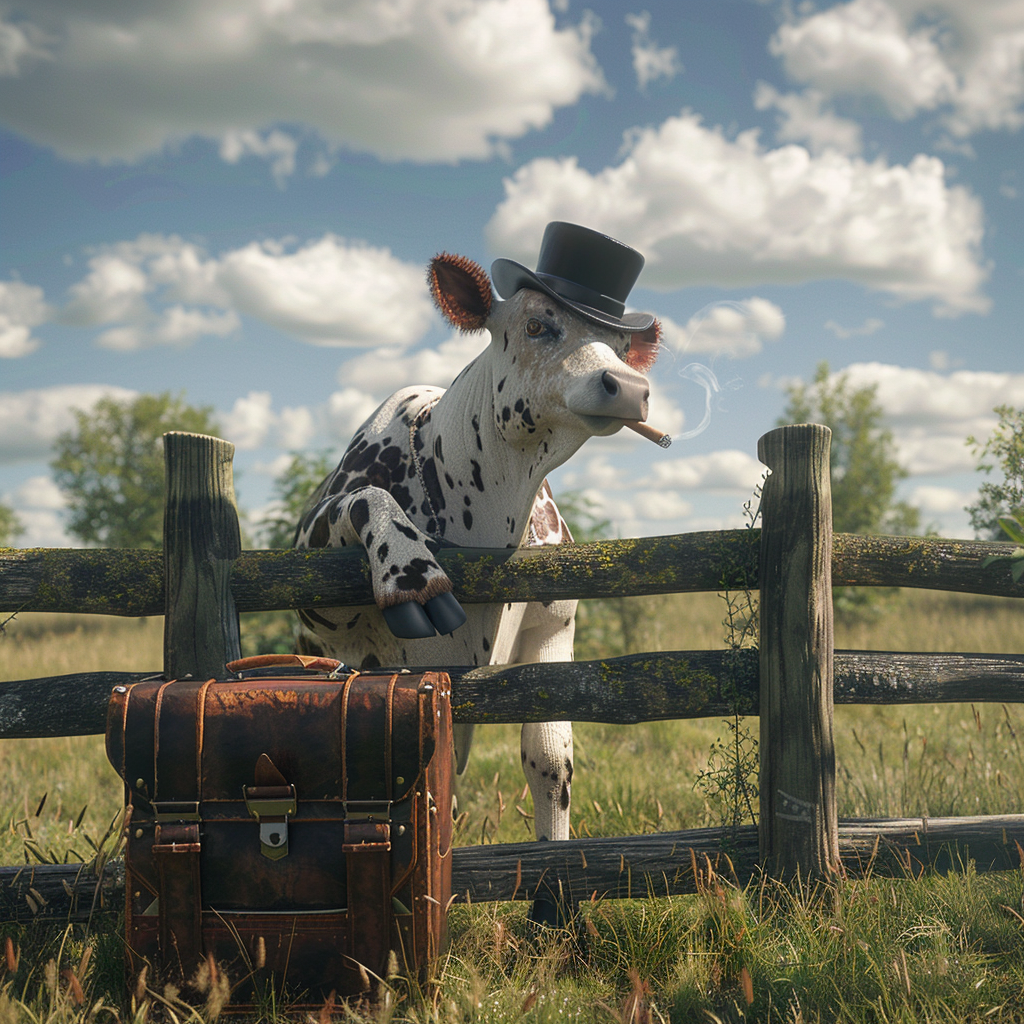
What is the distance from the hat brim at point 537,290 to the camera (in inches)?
131

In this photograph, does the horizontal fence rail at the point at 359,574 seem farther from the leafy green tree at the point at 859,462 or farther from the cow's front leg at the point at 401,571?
the leafy green tree at the point at 859,462

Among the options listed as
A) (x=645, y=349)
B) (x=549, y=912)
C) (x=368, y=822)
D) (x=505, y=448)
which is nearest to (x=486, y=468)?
(x=505, y=448)

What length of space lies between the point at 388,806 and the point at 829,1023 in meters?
1.38

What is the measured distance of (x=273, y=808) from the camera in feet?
7.69

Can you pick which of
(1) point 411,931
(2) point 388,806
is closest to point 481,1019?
(1) point 411,931

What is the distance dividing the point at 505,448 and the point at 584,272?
2.61 ft

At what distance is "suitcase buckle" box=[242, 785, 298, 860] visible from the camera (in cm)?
233

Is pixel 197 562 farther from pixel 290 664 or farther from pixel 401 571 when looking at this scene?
pixel 401 571

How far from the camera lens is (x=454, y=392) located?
370 centimetres

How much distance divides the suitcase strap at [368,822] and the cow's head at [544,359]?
1367 mm

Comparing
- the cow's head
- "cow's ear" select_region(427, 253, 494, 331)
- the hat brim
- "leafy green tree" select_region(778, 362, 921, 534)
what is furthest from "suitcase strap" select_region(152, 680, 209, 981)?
"leafy green tree" select_region(778, 362, 921, 534)

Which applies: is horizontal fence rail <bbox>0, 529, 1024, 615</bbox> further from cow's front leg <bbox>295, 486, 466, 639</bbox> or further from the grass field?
the grass field

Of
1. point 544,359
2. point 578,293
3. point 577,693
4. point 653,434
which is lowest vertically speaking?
point 577,693

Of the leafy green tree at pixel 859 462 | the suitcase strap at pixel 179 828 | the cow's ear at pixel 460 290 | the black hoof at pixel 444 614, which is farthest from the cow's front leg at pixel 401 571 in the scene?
the leafy green tree at pixel 859 462
